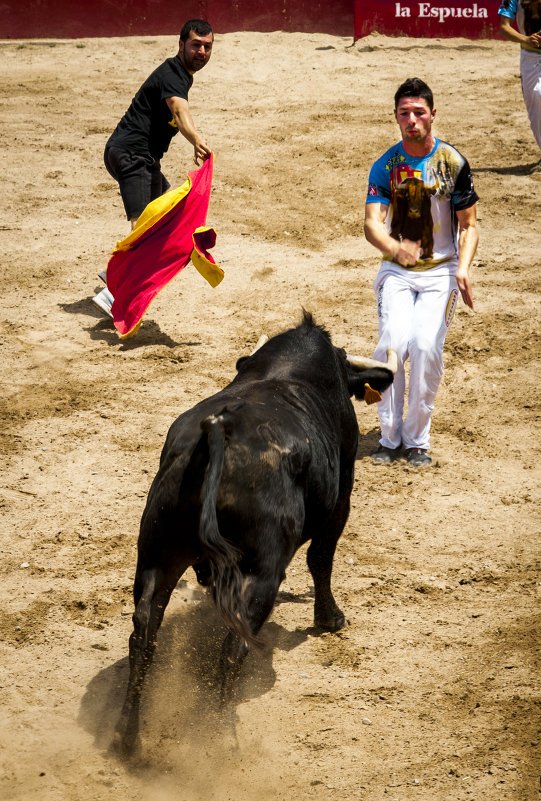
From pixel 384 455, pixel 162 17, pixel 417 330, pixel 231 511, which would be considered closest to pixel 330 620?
pixel 231 511

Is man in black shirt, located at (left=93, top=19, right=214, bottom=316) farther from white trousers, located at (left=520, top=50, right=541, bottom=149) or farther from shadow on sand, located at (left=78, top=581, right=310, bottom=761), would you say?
white trousers, located at (left=520, top=50, right=541, bottom=149)

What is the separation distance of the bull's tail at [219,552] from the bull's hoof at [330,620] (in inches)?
44.6

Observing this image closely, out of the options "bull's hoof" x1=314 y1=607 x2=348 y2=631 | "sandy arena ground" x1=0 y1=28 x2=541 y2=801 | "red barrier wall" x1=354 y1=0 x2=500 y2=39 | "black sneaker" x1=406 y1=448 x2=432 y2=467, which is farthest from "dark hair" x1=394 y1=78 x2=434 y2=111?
"red barrier wall" x1=354 y1=0 x2=500 y2=39

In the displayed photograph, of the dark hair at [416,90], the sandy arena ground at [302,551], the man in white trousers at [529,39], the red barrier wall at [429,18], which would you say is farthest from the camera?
the red barrier wall at [429,18]

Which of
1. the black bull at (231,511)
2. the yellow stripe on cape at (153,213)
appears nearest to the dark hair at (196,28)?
the yellow stripe on cape at (153,213)

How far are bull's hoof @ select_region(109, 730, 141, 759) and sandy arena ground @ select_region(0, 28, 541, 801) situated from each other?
65 millimetres

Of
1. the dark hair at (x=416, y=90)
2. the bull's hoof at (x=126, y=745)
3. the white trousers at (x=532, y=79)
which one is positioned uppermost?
the dark hair at (x=416, y=90)

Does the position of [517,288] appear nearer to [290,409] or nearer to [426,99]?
[426,99]

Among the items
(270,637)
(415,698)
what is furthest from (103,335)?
(415,698)

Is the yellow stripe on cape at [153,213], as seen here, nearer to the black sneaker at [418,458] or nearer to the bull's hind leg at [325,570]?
the black sneaker at [418,458]

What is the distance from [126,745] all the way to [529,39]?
8168 millimetres

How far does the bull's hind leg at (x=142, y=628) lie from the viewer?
3355 mm

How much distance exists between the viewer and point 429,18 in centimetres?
1366

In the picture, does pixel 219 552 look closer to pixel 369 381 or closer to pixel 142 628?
pixel 142 628
